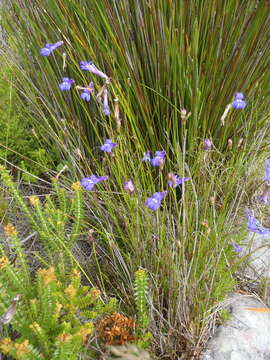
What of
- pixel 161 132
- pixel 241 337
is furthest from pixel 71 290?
pixel 161 132

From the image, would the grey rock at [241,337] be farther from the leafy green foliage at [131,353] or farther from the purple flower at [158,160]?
the purple flower at [158,160]

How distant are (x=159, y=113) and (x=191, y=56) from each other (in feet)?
0.98

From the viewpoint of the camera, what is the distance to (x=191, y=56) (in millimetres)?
1731

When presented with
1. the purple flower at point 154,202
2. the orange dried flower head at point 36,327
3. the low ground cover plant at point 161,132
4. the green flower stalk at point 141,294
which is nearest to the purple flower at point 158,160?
the low ground cover plant at point 161,132

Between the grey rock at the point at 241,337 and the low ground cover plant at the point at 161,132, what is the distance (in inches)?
2.2

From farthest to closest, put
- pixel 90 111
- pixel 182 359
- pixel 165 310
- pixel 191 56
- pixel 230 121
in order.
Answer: pixel 90 111
pixel 230 121
pixel 191 56
pixel 165 310
pixel 182 359

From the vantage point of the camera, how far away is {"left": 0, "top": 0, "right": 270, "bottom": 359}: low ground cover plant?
1.45m

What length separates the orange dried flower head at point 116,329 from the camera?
4.21ft

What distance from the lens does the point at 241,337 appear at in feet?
4.84

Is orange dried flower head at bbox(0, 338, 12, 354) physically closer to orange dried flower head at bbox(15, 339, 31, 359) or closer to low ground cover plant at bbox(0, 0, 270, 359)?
orange dried flower head at bbox(15, 339, 31, 359)

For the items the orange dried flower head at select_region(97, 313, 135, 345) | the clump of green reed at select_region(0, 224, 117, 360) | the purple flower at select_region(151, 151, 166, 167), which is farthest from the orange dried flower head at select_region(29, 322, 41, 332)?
the purple flower at select_region(151, 151, 166, 167)

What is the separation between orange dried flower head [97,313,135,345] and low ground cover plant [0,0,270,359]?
52mm

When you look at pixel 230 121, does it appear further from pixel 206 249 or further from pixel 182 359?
pixel 182 359

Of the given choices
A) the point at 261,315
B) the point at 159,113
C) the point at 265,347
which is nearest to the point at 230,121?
the point at 159,113
